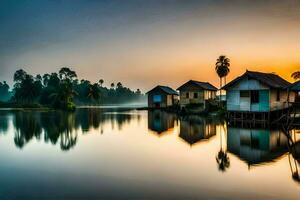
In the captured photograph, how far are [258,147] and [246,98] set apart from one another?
16517 mm

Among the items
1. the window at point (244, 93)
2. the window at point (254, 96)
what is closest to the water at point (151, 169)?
the window at point (254, 96)

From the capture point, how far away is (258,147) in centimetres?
2006

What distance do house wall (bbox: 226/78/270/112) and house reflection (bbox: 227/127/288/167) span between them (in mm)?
8512

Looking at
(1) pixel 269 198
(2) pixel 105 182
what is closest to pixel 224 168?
(1) pixel 269 198

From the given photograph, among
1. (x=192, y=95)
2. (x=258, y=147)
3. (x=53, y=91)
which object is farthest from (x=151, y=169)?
(x=53, y=91)

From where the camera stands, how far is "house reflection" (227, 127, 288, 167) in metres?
16.6

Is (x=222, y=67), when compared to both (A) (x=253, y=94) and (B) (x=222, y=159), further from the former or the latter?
(B) (x=222, y=159)

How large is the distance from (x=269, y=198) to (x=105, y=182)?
254 inches

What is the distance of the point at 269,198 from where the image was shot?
33.0 ft

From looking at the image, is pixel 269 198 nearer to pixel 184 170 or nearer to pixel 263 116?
pixel 184 170

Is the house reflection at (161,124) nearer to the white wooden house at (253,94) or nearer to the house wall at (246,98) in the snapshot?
the house wall at (246,98)

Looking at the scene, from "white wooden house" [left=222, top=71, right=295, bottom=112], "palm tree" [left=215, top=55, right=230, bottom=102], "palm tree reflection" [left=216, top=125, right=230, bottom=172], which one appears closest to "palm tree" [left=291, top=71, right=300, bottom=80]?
"palm tree" [left=215, top=55, right=230, bottom=102]

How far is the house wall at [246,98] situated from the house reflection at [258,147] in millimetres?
8512

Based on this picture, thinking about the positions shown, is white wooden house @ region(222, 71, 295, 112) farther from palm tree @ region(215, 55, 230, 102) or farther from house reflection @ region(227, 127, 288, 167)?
palm tree @ region(215, 55, 230, 102)
